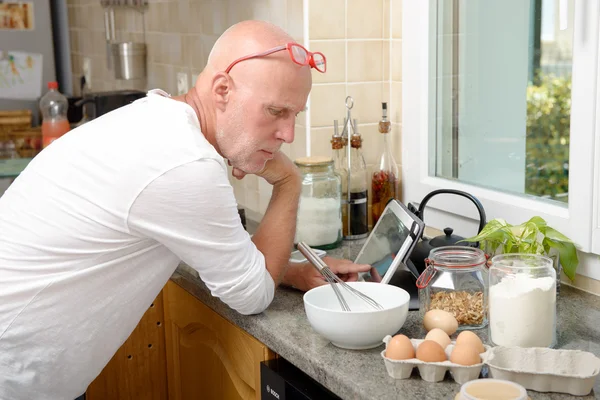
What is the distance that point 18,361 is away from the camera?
4.59ft

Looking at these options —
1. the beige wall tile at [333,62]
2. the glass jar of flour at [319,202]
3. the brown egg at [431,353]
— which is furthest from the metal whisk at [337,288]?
the beige wall tile at [333,62]

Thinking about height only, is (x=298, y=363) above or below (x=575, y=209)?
below

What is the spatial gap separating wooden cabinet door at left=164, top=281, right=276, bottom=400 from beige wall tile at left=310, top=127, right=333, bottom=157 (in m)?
0.51

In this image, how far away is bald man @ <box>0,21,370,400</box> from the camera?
50.6 inches

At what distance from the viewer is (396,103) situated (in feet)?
6.88

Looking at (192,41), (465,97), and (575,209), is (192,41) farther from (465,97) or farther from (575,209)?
(575,209)

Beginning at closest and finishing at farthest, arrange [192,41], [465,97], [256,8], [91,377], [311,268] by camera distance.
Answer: [91,377] → [311,268] → [465,97] → [256,8] → [192,41]

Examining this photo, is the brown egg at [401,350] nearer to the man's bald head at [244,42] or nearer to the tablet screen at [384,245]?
the tablet screen at [384,245]

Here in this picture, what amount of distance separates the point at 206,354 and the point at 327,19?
2.91ft

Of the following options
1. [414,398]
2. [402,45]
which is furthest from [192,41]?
[414,398]

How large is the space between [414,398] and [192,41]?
1758mm

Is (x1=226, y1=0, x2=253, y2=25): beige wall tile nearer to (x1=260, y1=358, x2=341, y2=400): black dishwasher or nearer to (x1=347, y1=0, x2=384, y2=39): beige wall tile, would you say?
(x1=347, y1=0, x2=384, y2=39): beige wall tile

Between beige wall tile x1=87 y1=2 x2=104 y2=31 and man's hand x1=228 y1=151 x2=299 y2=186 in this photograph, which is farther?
beige wall tile x1=87 y1=2 x2=104 y2=31

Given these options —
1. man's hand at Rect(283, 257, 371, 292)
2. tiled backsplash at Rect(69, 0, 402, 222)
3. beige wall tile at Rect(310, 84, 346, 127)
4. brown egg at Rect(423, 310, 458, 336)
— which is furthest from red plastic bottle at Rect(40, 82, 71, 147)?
brown egg at Rect(423, 310, 458, 336)
